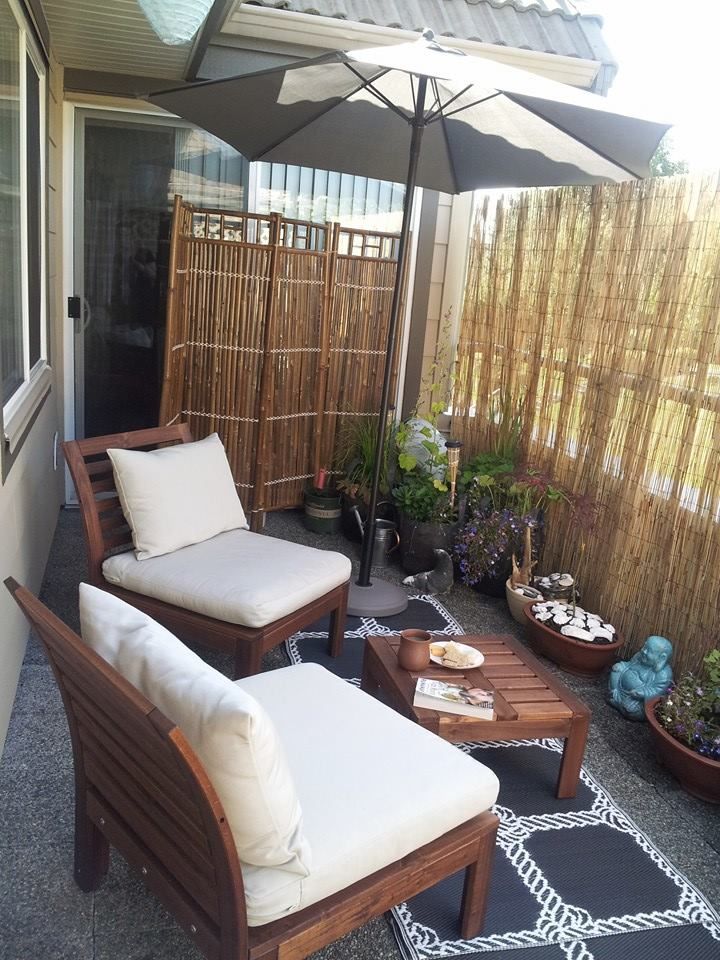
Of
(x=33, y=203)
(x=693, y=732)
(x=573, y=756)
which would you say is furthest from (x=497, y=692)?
(x=33, y=203)

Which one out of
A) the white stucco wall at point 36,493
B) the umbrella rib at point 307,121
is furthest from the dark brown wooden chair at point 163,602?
the umbrella rib at point 307,121

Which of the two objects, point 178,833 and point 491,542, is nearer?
point 178,833

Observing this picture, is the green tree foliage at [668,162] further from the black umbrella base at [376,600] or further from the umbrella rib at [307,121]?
the black umbrella base at [376,600]

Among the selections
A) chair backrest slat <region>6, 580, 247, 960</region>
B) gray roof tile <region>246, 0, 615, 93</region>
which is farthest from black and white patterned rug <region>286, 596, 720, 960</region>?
gray roof tile <region>246, 0, 615, 93</region>

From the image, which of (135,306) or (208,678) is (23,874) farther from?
(135,306)

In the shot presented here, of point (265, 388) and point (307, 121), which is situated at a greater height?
point (307, 121)

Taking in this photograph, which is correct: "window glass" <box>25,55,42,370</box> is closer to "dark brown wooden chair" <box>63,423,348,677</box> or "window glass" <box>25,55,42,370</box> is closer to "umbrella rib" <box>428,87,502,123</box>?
"dark brown wooden chair" <box>63,423,348,677</box>

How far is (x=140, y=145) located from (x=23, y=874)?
3.67 m

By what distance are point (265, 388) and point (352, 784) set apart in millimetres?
2786

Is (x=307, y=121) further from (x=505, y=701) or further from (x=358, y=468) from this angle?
(x=505, y=701)

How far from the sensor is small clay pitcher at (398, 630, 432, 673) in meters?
2.31

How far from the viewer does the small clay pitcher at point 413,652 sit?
90.9 inches

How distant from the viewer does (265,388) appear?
13.6 feet

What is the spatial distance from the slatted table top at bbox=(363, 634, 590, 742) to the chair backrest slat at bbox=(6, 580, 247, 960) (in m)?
0.81
